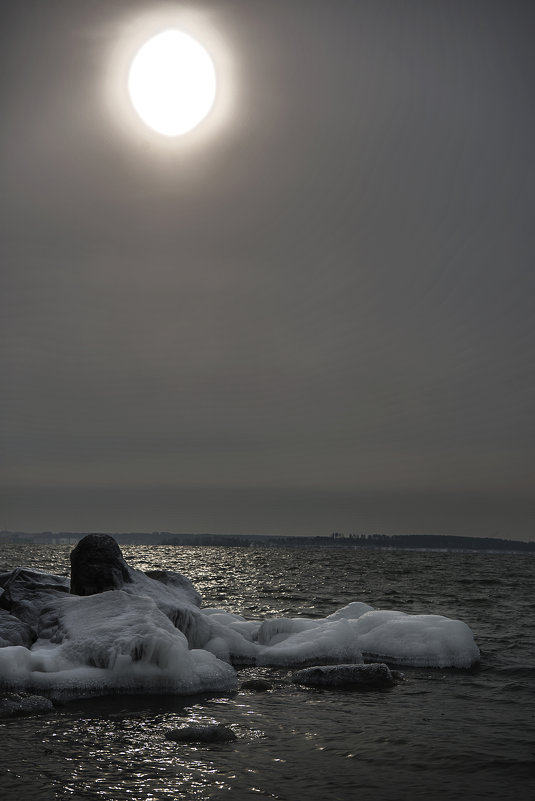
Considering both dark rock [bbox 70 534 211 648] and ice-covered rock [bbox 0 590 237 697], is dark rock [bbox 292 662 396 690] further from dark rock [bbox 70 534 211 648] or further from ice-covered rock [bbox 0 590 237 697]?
dark rock [bbox 70 534 211 648]

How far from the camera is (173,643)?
535 inches

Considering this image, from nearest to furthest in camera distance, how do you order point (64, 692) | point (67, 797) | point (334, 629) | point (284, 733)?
point (67, 797), point (284, 733), point (64, 692), point (334, 629)

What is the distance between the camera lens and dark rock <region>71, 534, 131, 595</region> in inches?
692

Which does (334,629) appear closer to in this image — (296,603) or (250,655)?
(250,655)

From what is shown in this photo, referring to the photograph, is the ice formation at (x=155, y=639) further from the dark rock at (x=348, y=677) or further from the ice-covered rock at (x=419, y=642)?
the dark rock at (x=348, y=677)

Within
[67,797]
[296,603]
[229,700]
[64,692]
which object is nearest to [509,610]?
[296,603]

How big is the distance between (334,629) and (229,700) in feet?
16.5

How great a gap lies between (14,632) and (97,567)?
3337 mm

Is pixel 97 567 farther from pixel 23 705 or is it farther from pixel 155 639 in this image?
pixel 23 705

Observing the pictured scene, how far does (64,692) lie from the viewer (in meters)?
12.7

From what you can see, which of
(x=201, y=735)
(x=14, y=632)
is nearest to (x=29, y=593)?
(x=14, y=632)

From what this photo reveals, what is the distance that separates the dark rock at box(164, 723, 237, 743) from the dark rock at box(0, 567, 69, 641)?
239 inches

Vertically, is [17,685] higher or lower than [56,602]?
lower

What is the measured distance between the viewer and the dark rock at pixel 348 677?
48.1 ft
